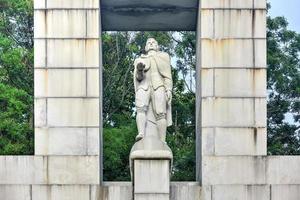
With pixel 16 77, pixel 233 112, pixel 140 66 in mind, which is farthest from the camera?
pixel 16 77

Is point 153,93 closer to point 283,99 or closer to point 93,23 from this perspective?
point 93,23

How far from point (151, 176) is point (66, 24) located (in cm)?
315

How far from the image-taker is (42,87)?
1532 centimetres

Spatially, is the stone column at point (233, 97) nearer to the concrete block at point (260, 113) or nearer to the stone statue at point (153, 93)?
the concrete block at point (260, 113)

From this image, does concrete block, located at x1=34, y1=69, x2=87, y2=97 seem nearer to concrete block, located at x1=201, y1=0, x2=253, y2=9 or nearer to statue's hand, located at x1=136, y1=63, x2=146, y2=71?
statue's hand, located at x1=136, y1=63, x2=146, y2=71

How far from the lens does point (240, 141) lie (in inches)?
596

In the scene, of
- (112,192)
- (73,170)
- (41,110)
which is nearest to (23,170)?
(73,170)

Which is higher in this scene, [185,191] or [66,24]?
[66,24]

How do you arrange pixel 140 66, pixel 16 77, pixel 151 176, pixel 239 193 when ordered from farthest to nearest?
pixel 16 77 → pixel 239 193 → pixel 140 66 → pixel 151 176

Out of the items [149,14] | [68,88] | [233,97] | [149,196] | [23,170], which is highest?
[149,14]

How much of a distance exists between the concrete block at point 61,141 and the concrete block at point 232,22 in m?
2.95

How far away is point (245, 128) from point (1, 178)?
4.24m

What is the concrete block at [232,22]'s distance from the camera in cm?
1544

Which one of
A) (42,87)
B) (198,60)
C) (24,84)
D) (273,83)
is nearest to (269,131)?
(273,83)
